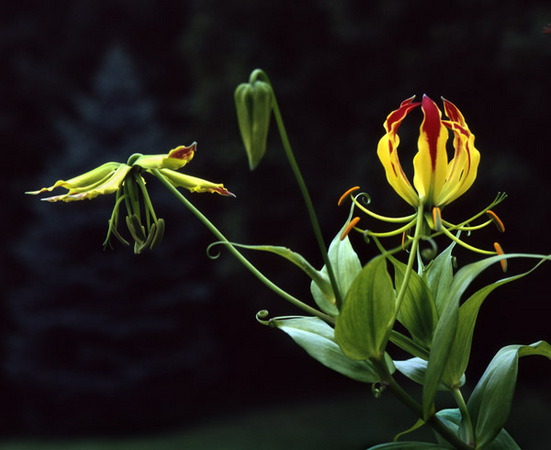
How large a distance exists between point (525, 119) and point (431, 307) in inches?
191

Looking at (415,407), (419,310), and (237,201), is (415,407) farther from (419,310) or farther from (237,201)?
(237,201)

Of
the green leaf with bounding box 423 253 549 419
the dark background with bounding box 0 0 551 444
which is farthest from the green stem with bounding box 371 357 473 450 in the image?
the dark background with bounding box 0 0 551 444

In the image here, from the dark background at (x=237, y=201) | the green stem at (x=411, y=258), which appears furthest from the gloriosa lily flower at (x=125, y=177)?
the dark background at (x=237, y=201)

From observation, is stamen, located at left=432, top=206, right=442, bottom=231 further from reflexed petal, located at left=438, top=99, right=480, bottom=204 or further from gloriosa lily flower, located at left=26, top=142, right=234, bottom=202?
gloriosa lily flower, located at left=26, top=142, right=234, bottom=202

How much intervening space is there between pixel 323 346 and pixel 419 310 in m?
0.07

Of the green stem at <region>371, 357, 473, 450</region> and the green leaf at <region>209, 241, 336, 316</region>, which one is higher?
the green leaf at <region>209, 241, 336, 316</region>

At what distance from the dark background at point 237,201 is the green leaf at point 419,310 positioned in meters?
4.51

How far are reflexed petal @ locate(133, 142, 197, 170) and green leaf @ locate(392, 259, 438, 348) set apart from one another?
145 millimetres

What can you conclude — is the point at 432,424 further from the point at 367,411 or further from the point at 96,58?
the point at 96,58

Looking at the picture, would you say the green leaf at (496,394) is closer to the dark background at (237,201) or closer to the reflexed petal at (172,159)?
the reflexed petal at (172,159)

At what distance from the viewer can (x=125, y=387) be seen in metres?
5.58

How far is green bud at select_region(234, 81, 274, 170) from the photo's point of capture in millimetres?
418

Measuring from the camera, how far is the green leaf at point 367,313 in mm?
441

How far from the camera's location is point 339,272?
1.66 feet
